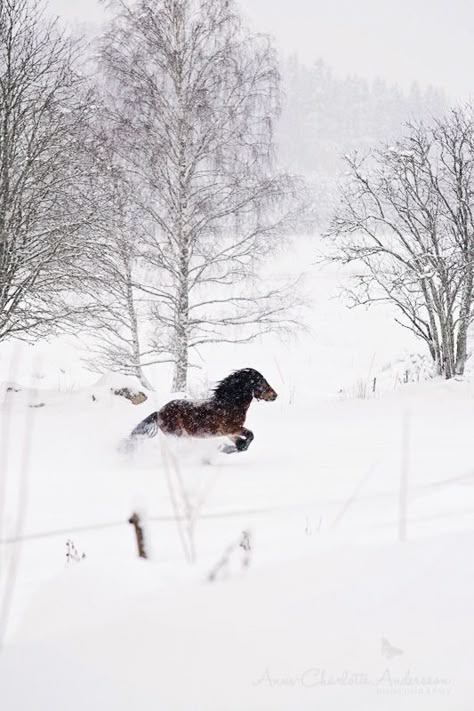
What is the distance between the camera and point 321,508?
2818 mm

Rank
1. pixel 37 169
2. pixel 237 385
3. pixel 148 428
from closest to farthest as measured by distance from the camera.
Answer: pixel 148 428, pixel 237 385, pixel 37 169

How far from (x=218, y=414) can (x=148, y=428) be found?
68 centimetres

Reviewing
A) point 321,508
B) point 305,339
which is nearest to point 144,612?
point 321,508

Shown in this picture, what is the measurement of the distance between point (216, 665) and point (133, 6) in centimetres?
1363

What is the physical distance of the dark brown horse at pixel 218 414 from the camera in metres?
5.39

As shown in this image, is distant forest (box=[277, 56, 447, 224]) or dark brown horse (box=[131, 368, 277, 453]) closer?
dark brown horse (box=[131, 368, 277, 453])

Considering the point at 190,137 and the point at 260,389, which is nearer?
the point at 260,389

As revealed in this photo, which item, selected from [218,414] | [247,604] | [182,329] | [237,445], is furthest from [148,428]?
[182,329]

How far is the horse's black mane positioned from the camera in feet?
18.4

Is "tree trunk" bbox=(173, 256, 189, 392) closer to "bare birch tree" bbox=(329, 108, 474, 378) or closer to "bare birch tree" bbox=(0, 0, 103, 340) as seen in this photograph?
"bare birch tree" bbox=(0, 0, 103, 340)

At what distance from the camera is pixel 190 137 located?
11930 millimetres

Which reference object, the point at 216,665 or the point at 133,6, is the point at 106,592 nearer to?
the point at 216,665

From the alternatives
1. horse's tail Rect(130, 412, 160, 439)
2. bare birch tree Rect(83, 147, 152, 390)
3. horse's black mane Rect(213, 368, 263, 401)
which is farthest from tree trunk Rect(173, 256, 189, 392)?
horse's tail Rect(130, 412, 160, 439)

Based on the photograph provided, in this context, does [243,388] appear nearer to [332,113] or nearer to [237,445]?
[237,445]
